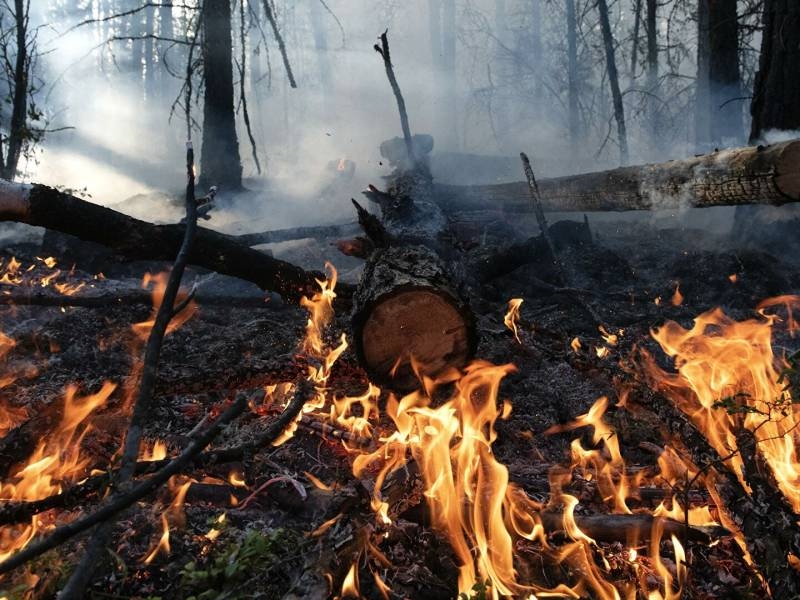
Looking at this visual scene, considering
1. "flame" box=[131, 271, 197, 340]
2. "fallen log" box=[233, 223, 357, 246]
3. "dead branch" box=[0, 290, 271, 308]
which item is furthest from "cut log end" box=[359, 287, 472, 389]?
"fallen log" box=[233, 223, 357, 246]

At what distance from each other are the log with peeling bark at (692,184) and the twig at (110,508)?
4963 mm

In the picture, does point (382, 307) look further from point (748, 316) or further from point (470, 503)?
point (748, 316)

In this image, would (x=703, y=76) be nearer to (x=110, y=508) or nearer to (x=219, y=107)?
(x=219, y=107)

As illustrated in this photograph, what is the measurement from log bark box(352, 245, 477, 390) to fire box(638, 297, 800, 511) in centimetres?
138

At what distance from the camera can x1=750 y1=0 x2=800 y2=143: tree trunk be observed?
6.88 m

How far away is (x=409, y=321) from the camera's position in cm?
382

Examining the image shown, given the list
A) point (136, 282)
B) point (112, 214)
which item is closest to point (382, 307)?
point (112, 214)

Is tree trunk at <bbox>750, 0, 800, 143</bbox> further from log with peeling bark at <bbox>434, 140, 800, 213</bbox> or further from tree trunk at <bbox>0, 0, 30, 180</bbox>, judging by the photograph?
tree trunk at <bbox>0, 0, 30, 180</bbox>

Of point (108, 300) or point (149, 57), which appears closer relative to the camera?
point (108, 300)

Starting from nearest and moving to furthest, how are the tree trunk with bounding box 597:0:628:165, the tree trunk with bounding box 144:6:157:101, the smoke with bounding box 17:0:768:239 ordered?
the tree trunk with bounding box 597:0:628:165 < the smoke with bounding box 17:0:768:239 < the tree trunk with bounding box 144:6:157:101

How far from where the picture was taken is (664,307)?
6066mm

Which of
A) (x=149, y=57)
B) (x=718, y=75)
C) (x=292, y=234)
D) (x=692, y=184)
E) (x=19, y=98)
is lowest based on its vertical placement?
(x=292, y=234)

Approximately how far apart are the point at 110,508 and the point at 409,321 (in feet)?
7.90

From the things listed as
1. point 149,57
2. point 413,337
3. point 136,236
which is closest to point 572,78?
point 413,337
